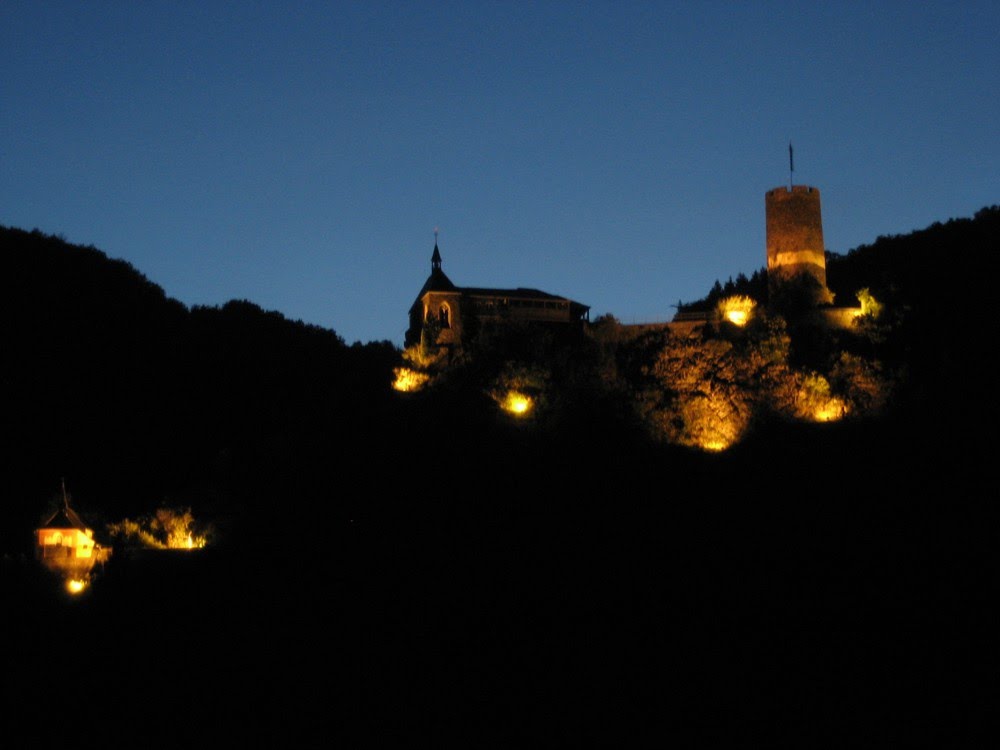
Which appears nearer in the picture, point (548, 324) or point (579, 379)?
point (579, 379)

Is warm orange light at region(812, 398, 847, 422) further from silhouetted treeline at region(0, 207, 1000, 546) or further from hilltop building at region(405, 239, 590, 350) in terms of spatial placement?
hilltop building at region(405, 239, 590, 350)

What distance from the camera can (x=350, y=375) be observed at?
65.1 m

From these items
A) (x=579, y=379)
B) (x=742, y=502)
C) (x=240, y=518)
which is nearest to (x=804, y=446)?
(x=742, y=502)

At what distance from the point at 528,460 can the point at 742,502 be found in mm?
7229

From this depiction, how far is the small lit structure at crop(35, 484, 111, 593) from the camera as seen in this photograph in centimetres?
4041

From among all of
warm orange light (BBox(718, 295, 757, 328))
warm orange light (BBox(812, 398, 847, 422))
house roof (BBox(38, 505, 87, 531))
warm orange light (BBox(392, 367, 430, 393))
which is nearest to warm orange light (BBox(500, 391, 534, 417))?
warm orange light (BBox(392, 367, 430, 393))

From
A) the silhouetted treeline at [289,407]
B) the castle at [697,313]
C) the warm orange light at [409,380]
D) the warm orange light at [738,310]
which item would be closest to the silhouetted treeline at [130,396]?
the silhouetted treeline at [289,407]

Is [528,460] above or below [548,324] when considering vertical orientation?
below

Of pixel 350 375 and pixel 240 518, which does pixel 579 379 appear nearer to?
pixel 240 518

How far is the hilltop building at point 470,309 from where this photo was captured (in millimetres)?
50281

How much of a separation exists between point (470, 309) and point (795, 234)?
40.1 feet

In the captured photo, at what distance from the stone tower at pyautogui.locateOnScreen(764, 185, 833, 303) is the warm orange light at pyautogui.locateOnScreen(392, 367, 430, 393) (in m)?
13.1

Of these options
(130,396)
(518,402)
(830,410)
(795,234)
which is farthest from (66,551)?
(795,234)

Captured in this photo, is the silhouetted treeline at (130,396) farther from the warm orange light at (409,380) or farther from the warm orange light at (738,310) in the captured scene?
the warm orange light at (738,310)
